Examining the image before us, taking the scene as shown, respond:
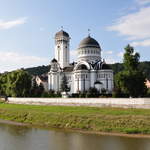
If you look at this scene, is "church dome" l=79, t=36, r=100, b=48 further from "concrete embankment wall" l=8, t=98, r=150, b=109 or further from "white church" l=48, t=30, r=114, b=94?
"concrete embankment wall" l=8, t=98, r=150, b=109

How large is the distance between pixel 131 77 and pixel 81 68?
2644 centimetres

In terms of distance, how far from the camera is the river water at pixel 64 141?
2209cm

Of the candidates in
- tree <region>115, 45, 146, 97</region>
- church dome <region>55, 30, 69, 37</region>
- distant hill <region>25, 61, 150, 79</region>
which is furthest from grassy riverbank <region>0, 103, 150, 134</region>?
distant hill <region>25, 61, 150, 79</region>

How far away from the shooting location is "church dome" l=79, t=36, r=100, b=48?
75.9m

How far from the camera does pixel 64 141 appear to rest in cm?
2445

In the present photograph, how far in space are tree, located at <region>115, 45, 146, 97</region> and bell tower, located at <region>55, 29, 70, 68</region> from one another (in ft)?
125

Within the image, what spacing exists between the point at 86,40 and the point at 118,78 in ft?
107

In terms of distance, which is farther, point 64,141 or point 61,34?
point 61,34

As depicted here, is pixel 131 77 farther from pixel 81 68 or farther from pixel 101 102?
pixel 81 68

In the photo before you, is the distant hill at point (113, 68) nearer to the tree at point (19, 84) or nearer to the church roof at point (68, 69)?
the church roof at point (68, 69)

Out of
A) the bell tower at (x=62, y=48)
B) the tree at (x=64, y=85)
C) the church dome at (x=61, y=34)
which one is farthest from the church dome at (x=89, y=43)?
the tree at (x=64, y=85)

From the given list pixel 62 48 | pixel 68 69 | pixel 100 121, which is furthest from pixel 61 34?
pixel 100 121

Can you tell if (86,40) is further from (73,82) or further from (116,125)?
(116,125)

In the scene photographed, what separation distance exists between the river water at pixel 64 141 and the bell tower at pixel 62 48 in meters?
55.2
